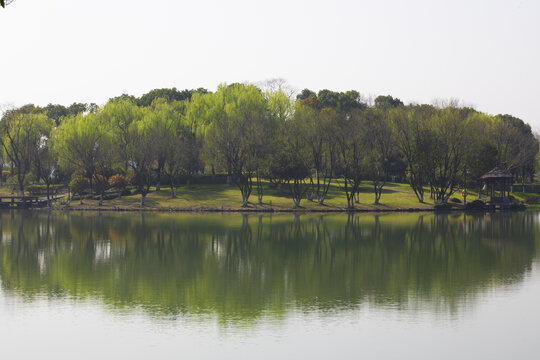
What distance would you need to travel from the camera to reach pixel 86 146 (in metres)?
85.2

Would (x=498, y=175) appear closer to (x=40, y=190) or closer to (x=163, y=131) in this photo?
(x=163, y=131)

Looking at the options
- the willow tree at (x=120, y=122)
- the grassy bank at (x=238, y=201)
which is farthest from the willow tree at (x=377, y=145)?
the willow tree at (x=120, y=122)

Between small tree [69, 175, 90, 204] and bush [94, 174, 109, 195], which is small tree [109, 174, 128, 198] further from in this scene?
small tree [69, 175, 90, 204]

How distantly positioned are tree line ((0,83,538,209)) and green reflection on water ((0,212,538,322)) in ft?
58.5

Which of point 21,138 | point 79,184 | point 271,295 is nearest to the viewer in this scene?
point 271,295

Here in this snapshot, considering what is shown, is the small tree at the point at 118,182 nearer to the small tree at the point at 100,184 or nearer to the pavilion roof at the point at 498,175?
the small tree at the point at 100,184

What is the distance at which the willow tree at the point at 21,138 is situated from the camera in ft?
297

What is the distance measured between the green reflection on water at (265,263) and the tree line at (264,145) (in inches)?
702

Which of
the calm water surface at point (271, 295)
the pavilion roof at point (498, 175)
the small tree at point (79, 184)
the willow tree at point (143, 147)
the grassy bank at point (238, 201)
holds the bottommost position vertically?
the calm water surface at point (271, 295)

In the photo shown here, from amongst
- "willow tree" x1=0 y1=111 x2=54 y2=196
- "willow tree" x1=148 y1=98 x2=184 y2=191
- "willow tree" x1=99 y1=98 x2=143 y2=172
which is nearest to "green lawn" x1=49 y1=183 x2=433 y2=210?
"willow tree" x1=148 y1=98 x2=184 y2=191

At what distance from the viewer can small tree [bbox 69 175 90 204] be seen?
3361 inches

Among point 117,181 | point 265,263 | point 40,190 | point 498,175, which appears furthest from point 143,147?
point 265,263

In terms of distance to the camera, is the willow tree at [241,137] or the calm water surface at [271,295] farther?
the willow tree at [241,137]

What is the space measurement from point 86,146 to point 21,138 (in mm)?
12731
